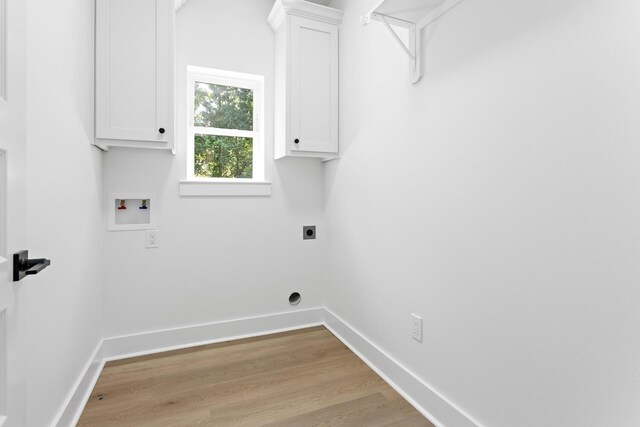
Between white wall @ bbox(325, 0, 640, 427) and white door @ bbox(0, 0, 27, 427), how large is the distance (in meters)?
1.54

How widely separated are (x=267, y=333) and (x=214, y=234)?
2.90 ft

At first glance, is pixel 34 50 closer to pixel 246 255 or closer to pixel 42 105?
pixel 42 105

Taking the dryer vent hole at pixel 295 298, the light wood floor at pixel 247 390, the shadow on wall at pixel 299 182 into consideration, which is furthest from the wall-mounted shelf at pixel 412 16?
the dryer vent hole at pixel 295 298

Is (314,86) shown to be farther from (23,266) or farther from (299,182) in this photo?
(23,266)

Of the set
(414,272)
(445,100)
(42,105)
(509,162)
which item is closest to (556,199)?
(509,162)

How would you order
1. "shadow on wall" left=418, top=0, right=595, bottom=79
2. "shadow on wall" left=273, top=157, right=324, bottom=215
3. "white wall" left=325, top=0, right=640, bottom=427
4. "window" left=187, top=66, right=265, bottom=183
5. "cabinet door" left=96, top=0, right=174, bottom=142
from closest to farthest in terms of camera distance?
"white wall" left=325, top=0, right=640, bottom=427, "shadow on wall" left=418, top=0, right=595, bottom=79, "cabinet door" left=96, top=0, right=174, bottom=142, "window" left=187, top=66, right=265, bottom=183, "shadow on wall" left=273, top=157, right=324, bottom=215

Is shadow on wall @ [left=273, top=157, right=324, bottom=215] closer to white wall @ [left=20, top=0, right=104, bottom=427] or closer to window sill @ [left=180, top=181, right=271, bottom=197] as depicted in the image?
window sill @ [left=180, top=181, right=271, bottom=197]

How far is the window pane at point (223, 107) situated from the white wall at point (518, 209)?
1.17 meters

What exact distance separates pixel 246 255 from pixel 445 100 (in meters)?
1.76

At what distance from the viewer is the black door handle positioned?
858mm

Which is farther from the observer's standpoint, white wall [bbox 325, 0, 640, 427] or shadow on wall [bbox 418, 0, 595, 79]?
shadow on wall [bbox 418, 0, 595, 79]

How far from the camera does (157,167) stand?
7.41 ft

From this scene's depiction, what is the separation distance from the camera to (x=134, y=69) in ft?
6.39

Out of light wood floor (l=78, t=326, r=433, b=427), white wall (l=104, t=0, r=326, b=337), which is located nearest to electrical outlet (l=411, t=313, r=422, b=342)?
light wood floor (l=78, t=326, r=433, b=427)
